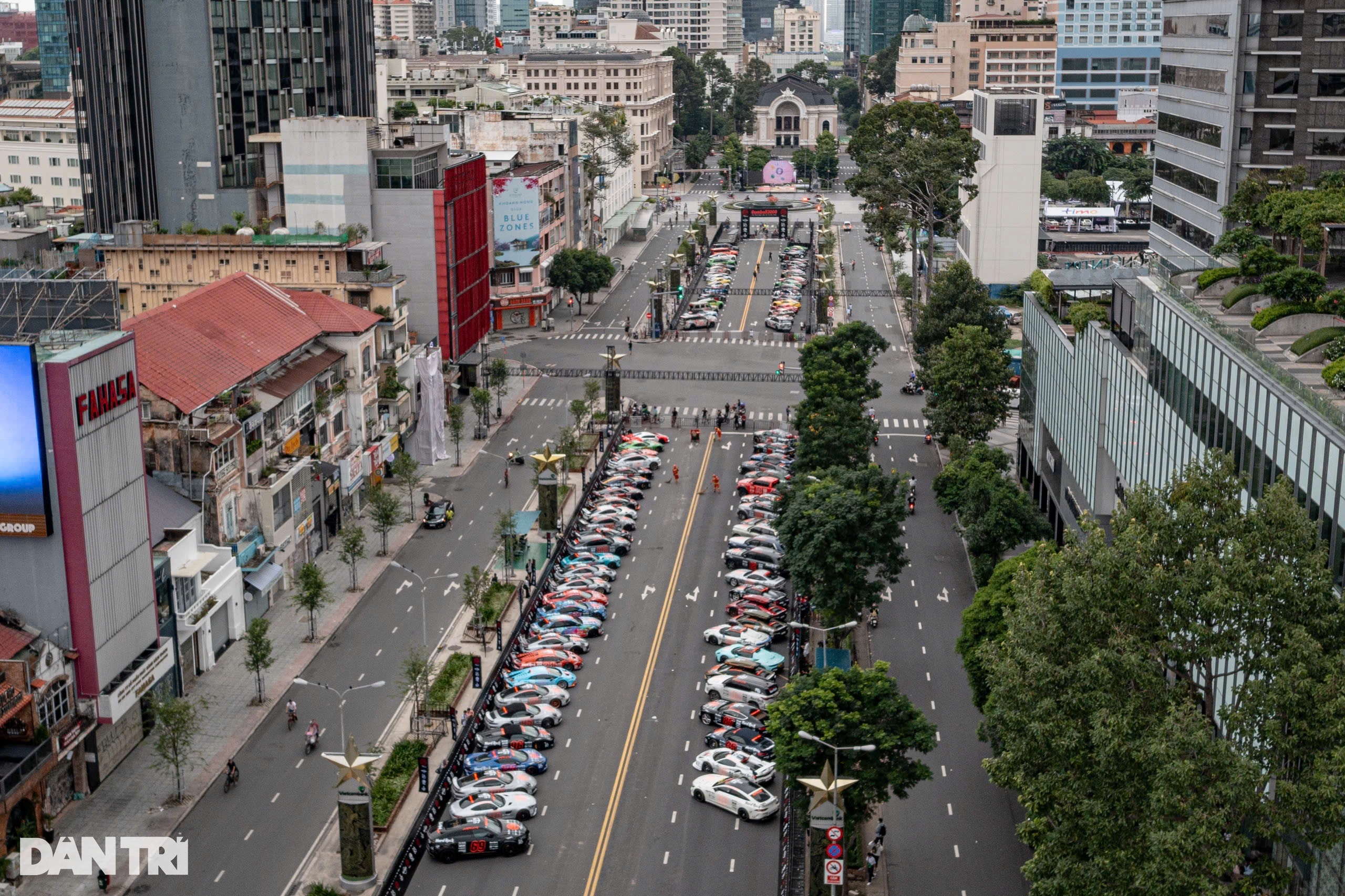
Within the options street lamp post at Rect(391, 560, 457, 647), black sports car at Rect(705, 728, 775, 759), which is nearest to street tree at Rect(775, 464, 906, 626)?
black sports car at Rect(705, 728, 775, 759)

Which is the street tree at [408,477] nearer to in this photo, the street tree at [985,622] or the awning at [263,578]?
the awning at [263,578]

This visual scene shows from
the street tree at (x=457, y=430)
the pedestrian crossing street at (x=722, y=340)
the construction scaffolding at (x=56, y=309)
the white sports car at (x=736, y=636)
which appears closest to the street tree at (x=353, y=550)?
the white sports car at (x=736, y=636)

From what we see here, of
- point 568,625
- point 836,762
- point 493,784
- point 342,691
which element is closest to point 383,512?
point 568,625

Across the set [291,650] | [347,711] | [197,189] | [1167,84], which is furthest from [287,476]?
[1167,84]

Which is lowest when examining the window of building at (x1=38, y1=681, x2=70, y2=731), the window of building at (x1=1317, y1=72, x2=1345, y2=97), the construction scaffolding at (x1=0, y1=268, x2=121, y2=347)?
the window of building at (x1=38, y1=681, x2=70, y2=731)

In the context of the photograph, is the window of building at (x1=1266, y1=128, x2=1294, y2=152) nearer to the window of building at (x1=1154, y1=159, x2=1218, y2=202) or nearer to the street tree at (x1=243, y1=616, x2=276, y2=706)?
the window of building at (x1=1154, y1=159, x2=1218, y2=202)

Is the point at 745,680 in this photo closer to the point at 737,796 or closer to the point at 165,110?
the point at 737,796
